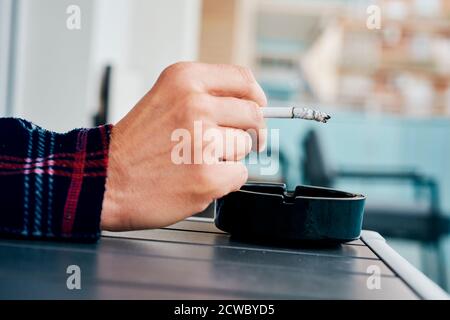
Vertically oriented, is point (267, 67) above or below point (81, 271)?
above

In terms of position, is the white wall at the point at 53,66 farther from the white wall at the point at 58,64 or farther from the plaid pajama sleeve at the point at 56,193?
the plaid pajama sleeve at the point at 56,193

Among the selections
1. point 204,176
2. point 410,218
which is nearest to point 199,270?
point 204,176

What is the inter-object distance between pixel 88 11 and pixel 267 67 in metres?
3.70

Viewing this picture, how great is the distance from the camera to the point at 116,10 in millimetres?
1025

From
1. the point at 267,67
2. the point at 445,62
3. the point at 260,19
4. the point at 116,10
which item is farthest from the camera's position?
the point at 267,67

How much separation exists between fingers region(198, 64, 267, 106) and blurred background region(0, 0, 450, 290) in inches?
7.9

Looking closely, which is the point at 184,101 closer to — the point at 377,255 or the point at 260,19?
the point at 377,255

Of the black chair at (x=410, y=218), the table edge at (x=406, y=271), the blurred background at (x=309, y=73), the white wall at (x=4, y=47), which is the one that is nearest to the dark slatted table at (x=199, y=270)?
the table edge at (x=406, y=271)

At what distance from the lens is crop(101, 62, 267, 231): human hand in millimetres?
323

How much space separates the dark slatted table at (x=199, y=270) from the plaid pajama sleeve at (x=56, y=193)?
0.01m

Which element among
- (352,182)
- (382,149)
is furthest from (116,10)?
(382,149)

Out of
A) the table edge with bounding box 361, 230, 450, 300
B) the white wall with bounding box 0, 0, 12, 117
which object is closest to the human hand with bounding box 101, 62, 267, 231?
the table edge with bounding box 361, 230, 450, 300

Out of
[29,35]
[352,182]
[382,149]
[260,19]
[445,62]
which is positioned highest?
[260,19]

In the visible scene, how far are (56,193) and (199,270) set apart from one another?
111mm
